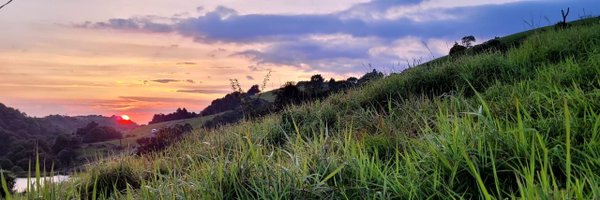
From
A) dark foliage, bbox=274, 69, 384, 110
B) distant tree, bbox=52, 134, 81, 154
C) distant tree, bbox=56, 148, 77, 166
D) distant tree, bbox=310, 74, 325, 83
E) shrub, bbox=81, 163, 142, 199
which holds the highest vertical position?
distant tree, bbox=310, 74, 325, 83

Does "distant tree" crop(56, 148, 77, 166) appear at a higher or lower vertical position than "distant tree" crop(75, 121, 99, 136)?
lower

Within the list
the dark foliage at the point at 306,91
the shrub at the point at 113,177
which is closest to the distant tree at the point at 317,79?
the dark foliage at the point at 306,91

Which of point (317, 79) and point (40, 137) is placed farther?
point (40, 137)

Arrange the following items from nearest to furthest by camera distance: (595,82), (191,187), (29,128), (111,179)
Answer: (191,187) < (595,82) < (111,179) < (29,128)

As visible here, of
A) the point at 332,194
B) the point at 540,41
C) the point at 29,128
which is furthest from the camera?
the point at 29,128

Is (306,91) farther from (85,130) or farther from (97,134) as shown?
(85,130)

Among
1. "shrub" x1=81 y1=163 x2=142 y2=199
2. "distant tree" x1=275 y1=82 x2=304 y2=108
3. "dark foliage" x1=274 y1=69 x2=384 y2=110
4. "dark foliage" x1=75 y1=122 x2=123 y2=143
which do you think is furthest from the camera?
"dark foliage" x1=75 y1=122 x2=123 y2=143

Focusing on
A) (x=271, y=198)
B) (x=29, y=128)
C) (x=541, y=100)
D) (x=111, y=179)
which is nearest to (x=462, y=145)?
(x=271, y=198)

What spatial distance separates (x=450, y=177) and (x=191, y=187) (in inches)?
74.8

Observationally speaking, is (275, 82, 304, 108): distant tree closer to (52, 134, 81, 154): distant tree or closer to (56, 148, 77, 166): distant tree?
(56, 148, 77, 166): distant tree

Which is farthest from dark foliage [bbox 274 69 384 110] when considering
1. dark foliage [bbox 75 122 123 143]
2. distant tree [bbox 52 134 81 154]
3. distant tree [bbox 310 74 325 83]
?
dark foliage [bbox 75 122 123 143]

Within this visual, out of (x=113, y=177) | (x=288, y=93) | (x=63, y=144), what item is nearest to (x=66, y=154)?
(x=63, y=144)

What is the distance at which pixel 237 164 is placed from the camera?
4203 mm

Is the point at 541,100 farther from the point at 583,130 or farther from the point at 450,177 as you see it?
the point at 450,177
